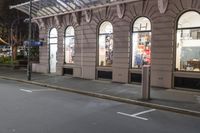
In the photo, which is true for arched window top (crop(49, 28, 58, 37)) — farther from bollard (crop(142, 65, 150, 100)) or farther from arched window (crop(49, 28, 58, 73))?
bollard (crop(142, 65, 150, 100))

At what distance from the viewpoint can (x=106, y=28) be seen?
2145 cm

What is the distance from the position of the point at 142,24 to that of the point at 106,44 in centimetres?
333

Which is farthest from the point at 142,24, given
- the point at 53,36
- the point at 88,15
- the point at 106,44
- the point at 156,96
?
the point at 53,36

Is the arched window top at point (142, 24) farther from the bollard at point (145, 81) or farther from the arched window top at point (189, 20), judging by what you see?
the bollard at point (145, 81)

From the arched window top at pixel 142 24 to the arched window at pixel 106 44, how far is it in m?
2.18

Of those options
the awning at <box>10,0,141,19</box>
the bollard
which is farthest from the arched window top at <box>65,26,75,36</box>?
the bollard

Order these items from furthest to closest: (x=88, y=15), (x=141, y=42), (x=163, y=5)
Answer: (x=88, y=15)
(x=141, y=42)
(x=163, y=5)

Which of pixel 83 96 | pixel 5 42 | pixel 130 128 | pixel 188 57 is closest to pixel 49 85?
pixel 83 96

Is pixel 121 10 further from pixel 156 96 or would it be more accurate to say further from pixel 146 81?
pixel 146 81

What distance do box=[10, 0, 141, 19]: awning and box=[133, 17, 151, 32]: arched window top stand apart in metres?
1.28

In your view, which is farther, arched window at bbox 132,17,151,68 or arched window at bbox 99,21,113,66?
arched window at bbox 99,21,113,66

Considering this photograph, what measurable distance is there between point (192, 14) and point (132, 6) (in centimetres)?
383

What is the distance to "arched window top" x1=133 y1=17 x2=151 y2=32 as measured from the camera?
18.6m

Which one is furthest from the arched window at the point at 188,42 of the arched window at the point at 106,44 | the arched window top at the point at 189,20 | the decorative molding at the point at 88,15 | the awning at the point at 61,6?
the decorative molding at the point at 88,15
